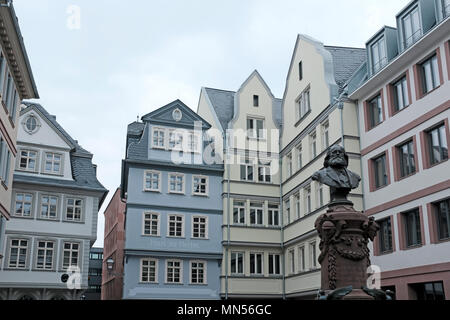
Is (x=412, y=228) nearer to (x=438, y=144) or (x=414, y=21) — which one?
(x=438, y=144)

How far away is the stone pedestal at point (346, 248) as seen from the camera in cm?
1179

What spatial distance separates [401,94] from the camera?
24.4m

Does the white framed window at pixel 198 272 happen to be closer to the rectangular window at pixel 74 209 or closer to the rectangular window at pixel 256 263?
the rectangular window at pixel 256 263

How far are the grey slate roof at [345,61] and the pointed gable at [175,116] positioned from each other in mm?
9202

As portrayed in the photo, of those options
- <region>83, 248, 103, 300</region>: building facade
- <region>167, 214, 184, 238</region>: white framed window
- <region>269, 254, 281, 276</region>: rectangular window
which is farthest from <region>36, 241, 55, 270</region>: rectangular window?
<region>83, 248, 103, 300</region>: building facade

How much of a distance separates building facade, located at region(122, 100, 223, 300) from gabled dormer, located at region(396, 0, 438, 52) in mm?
14724

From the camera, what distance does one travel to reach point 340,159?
42.9ft

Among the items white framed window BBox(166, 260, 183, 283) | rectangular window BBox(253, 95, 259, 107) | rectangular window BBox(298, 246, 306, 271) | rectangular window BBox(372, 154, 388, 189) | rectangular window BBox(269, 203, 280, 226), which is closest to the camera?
rectangular window BBox(372, 154, 388, 189)

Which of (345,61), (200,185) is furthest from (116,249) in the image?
(345,61)

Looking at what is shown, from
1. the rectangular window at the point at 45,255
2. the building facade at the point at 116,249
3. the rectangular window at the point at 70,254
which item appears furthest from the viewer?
the building facade at the point at 116,249

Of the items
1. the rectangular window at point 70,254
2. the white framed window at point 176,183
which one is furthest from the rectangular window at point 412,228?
the rectangular window at point 70,254

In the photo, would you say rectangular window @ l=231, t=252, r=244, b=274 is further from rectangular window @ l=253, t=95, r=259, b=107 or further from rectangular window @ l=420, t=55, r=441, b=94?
rectangular window @ l=420, t=55, r=441, b=94

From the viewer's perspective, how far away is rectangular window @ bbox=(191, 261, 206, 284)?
32.8m
